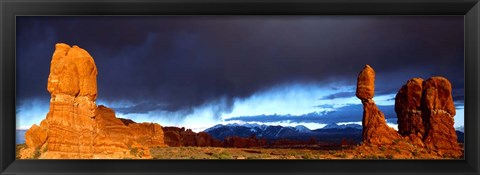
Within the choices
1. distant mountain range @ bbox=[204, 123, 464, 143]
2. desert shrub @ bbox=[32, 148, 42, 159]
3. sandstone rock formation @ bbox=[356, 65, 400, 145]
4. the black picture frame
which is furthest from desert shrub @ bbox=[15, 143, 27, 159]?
sandstone rock formation @ bbox=[356, 65, 400, 145]

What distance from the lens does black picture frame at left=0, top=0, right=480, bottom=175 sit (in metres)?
6.55

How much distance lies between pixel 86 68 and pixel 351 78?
340 centimetres

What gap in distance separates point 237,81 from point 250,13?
3.68ft

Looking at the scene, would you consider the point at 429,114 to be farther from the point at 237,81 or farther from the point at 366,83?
the point at 237,81

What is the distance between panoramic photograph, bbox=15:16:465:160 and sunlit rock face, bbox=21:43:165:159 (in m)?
0.02

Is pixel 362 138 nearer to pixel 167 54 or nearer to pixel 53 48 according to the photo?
pixel 167 54

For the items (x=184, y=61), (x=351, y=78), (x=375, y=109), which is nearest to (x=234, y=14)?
(x=184, y=61)

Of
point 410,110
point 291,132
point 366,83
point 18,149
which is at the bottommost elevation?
point 18,149

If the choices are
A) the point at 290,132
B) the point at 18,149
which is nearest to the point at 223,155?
the point at 290,132

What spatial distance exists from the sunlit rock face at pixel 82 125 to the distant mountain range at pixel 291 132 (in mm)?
815

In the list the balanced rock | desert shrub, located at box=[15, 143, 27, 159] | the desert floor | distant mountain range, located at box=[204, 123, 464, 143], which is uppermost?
the balanced rock

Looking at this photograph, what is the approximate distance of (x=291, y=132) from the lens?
7.38 meters

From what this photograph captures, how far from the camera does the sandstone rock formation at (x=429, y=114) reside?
7312 millimetres

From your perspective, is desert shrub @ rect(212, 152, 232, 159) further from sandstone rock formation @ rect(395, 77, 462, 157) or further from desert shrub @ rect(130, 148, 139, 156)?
sandstone rock formation @ rect(395, 77, 462, 157)
